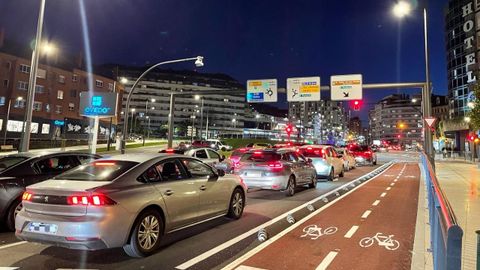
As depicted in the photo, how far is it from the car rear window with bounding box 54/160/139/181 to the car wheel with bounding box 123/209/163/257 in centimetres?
82

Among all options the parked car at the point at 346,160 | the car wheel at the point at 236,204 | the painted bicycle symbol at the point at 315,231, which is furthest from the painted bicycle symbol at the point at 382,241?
the parked car at the point at 346,160

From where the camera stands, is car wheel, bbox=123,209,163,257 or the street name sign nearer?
car wheel, bbox=123,209,163,257

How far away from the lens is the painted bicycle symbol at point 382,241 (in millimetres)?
6355

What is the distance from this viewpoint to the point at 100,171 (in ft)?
20.0

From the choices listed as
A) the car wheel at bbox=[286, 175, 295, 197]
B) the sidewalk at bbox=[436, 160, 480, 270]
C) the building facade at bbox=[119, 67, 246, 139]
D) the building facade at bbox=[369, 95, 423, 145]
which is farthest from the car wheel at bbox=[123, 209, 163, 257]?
the building facade at bbox=[369, 95, 423, 145]

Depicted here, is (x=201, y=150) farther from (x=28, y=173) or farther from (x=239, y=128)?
(x=239, y=128)

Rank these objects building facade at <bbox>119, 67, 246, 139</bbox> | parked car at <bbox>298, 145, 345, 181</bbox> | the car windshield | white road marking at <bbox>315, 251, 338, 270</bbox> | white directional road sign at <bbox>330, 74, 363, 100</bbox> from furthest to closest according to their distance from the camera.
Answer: building facade at <bbox>119, 67, 246, 139</bbox>
white directional road sign at <bbox>330, 74, 363, 100</bbox>
parked car at <bbox>298, 145, 345, 181</bbox>
the car windshield
white road marking at <bbox>315, 251, 338, 270</bbox>

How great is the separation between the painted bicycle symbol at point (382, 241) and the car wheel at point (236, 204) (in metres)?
2.89

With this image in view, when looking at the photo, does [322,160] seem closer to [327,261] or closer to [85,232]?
[327,261]

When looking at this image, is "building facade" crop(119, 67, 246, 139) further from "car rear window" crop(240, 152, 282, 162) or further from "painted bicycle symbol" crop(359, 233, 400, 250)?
"painted bicycle symbol" crop(359, 233, 400, 250)

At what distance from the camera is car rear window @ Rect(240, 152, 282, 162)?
1234cm

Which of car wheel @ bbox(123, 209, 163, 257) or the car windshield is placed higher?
the car windshield

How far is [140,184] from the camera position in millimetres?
5801

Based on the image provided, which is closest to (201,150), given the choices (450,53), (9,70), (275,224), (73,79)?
(275,224)
